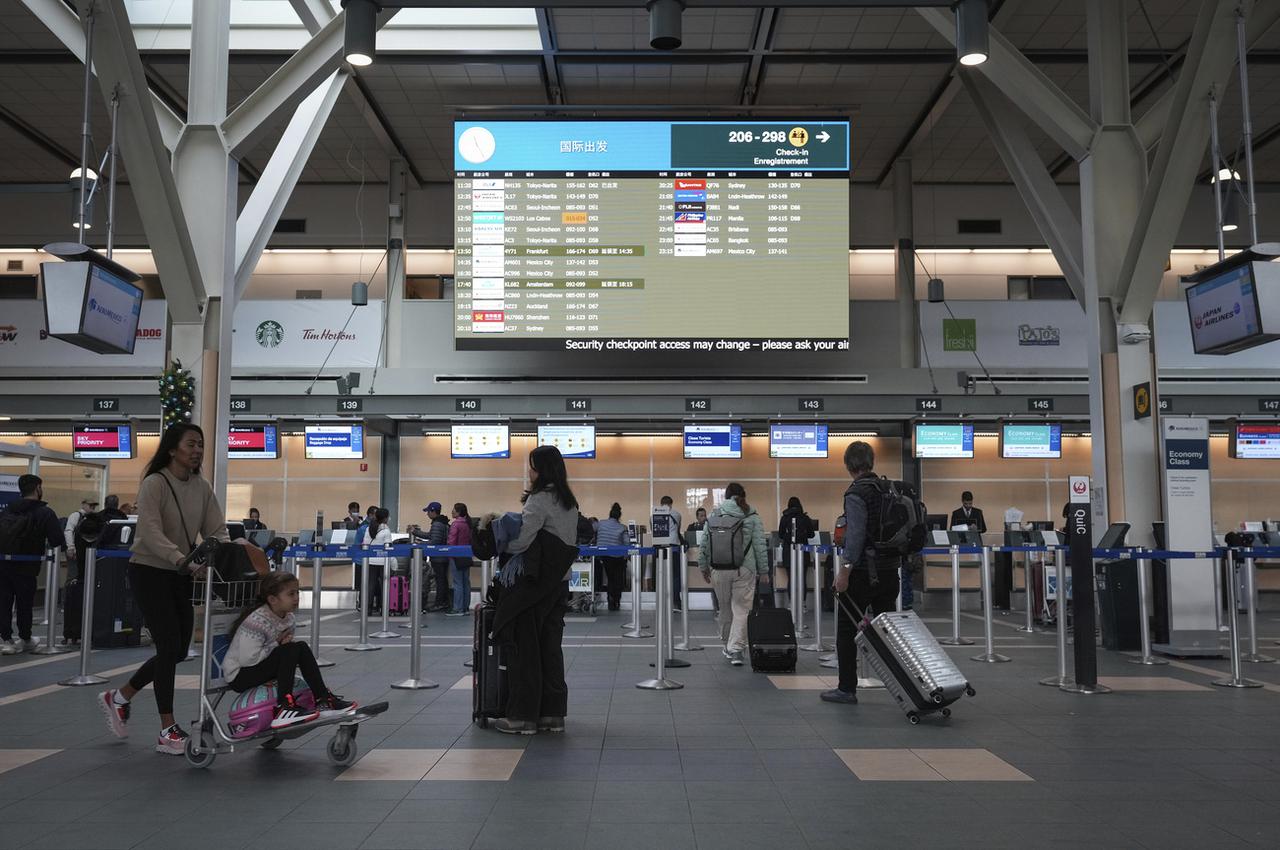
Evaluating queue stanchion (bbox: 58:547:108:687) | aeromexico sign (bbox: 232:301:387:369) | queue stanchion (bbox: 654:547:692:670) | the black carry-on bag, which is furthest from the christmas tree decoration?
aeromexico sign (bbox: 232:301:387:369)

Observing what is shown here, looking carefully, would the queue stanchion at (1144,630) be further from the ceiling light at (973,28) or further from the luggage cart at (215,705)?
the luggage cart at (215,705)

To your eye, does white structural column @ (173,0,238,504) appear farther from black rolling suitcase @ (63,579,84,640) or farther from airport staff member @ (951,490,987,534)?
airport staff member @ (951,490,987,534)

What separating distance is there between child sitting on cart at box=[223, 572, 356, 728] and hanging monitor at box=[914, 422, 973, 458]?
44.2 ft

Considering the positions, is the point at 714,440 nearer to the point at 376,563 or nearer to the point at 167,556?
the point at 376,563

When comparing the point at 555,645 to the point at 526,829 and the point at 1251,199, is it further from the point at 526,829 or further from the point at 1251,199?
the point at 1251,199

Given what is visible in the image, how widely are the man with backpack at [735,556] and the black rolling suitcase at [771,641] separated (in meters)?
0.53

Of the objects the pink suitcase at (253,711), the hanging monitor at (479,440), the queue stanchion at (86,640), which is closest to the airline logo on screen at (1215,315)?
the pink suitcase at (253,711)

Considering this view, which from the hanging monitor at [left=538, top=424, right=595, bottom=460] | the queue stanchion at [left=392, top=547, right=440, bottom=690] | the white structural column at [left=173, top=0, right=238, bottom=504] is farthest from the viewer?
the hanging monitor at [left=538, top=424, right=595, bottom=460]

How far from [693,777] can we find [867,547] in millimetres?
2579

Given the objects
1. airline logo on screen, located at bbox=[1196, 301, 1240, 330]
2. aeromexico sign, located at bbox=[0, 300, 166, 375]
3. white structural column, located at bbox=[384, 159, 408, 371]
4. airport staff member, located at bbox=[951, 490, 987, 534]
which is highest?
white structural column, located at bbox=[384, 159, 408, 371]

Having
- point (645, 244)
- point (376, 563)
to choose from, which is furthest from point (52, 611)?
point (645, 244)

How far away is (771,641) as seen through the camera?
8.66 metres

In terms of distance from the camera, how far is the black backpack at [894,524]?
22.0 ft

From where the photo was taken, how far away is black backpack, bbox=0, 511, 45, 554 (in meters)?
10.2
